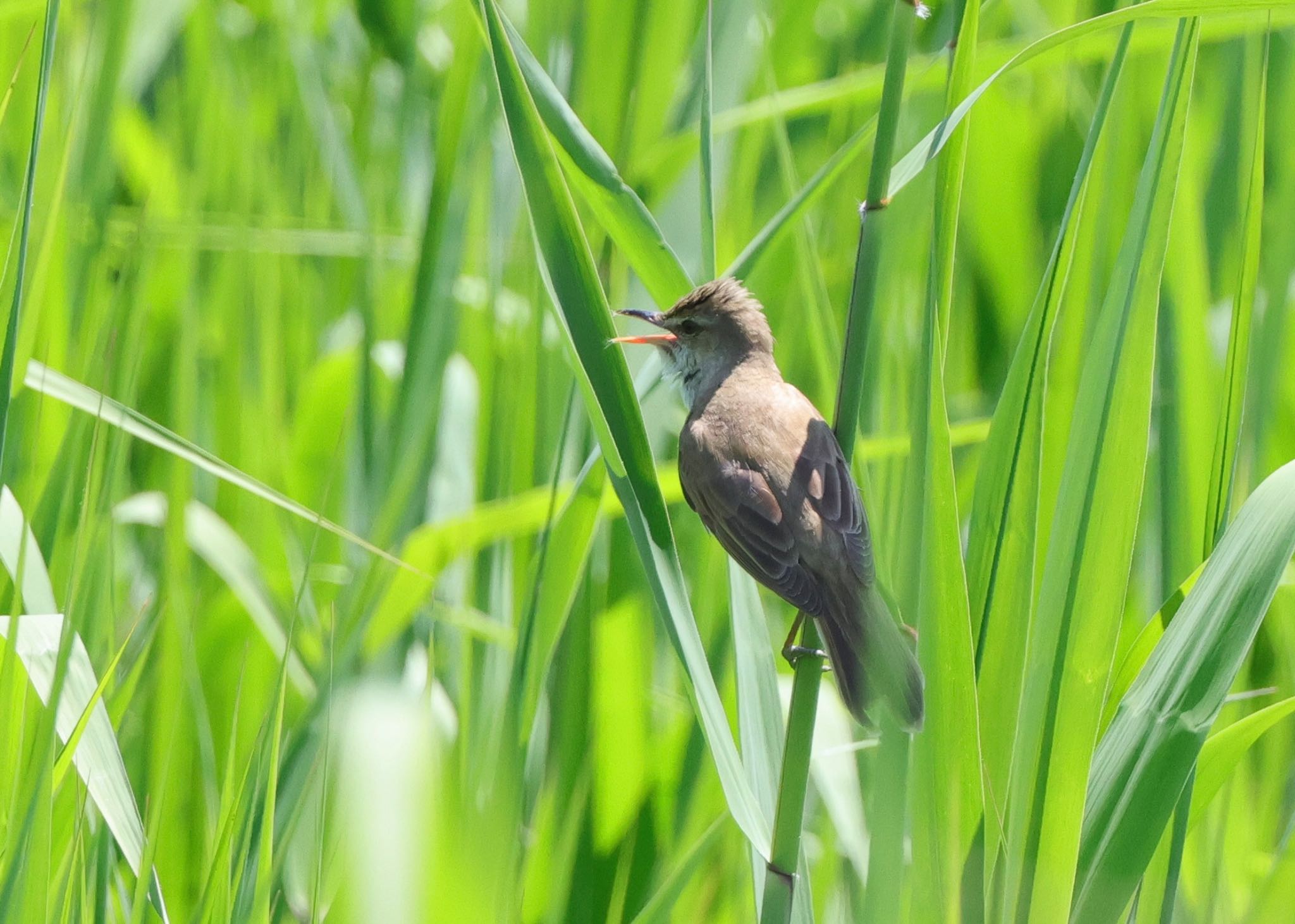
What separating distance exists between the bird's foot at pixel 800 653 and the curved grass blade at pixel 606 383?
0.12 meters

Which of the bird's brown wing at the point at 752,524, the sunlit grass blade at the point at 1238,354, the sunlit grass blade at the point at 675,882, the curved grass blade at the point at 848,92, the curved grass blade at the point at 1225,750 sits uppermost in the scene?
the curved grass blade at the point at 848,92

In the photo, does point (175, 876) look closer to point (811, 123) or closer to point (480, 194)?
point (480, 194)

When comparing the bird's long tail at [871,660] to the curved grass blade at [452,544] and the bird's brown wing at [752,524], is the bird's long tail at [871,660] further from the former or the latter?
the curved grass blade at [452,544]

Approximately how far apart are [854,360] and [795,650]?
1.51 feet

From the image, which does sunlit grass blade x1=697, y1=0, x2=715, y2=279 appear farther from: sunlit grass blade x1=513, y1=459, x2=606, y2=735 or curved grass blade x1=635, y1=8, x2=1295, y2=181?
Answer: curved grass blade x1=635, y1=8, x2=1295, y2=181

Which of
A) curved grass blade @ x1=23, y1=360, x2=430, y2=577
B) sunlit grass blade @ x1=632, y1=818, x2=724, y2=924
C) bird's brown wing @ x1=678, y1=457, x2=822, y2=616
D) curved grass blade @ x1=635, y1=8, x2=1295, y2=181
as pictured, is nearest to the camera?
sunlit grass blade @ x1=632, y1=818, x2=724, y2=924

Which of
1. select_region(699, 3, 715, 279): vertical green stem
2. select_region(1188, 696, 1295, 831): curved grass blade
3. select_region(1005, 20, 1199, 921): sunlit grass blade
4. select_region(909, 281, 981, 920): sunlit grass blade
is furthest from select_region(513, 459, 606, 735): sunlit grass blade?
select_region(1188, 696, 1295, 831): curved grass blade

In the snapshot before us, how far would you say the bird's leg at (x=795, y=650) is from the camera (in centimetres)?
139

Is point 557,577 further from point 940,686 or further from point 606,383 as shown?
point 940,686

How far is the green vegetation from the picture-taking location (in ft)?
4.18

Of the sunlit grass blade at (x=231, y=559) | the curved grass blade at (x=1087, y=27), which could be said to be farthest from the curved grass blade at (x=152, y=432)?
the curved grass blade at (x=1087, y=27)

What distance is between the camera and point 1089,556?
1326mm

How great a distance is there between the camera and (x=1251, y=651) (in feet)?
7.50

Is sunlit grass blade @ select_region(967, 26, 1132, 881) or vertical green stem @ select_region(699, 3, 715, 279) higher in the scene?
vertical green stem @ select_region(699, 3, 715, 279)
